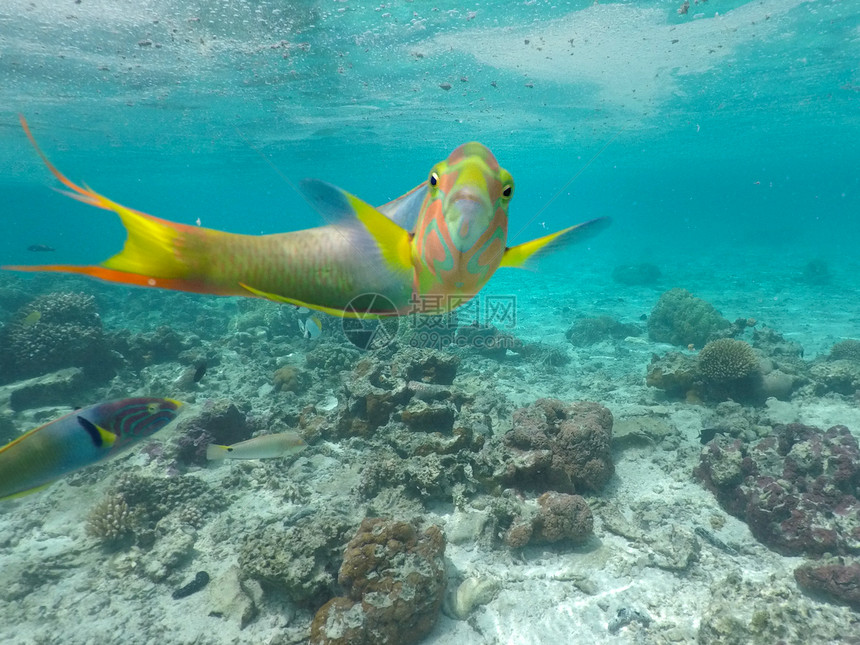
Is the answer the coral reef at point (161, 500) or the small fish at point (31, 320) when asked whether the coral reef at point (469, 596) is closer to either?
the coral reef at point (161, 500)

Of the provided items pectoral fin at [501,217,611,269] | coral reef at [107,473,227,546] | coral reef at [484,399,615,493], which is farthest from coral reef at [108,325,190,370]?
pectoral fin at [501,217,611,269]

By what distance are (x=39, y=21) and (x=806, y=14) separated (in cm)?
2846

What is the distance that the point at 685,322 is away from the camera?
1379 cm

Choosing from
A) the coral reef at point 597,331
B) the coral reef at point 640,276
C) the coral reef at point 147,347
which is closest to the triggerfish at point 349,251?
the coral reef at point 147,347

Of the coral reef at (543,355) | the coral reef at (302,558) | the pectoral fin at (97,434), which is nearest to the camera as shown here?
the pectoral fin at (97,434)

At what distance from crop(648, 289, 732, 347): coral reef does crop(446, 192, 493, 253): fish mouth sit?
14.2 m

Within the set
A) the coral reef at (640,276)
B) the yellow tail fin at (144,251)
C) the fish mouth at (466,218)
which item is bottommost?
the yellow tail fin at (144,251)

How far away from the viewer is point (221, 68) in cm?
1800

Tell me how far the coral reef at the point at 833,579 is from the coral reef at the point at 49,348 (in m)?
13.7

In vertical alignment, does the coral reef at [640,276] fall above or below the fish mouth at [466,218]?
above

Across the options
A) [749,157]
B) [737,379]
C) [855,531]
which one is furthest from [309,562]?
[749,157]

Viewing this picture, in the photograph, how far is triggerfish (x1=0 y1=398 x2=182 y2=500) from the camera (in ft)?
8.64

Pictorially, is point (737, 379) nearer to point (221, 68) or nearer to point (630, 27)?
point (630, 27)

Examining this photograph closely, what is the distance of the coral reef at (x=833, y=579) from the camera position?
12.9 ft
